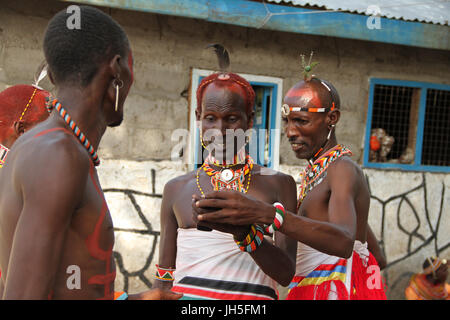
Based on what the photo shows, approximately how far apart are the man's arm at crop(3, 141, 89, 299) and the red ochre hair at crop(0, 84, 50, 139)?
1368 mm

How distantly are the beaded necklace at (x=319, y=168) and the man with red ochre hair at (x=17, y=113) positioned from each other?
5.03ft

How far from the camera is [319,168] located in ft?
7.89

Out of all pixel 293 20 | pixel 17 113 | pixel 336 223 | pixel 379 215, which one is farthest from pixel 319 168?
pixel 379 215

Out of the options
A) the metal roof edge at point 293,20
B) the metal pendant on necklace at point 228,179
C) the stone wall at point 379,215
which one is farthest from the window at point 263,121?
the metal pendant on necklace at point 228,179

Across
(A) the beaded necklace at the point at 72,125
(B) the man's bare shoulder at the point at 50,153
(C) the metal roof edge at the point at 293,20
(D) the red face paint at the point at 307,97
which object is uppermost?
(C) the metal roof edge at the point at 293,20

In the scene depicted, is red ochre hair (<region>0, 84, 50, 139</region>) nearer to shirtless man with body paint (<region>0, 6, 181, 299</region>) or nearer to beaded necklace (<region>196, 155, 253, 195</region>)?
beaded necklace (<region>196, 155, 253, 195</region>)

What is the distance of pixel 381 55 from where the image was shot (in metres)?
5.69

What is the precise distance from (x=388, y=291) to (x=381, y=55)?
124 inches

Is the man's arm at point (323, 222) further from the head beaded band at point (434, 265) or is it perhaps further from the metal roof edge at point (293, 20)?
the head beaded band at point (434, 265)

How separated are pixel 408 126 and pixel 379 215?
1.39 m

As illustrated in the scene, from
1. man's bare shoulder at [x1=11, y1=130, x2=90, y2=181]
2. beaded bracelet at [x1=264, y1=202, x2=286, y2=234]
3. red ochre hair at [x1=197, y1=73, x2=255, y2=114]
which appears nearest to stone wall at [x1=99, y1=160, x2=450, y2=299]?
red ochre hair at [x1=197, y1=73, x2=255, y2=114]

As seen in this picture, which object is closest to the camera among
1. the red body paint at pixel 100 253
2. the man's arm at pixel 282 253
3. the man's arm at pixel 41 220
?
the man's arm at pixel 41 220

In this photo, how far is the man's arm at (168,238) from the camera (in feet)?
7.69

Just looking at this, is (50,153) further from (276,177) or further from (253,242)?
(276,177)
